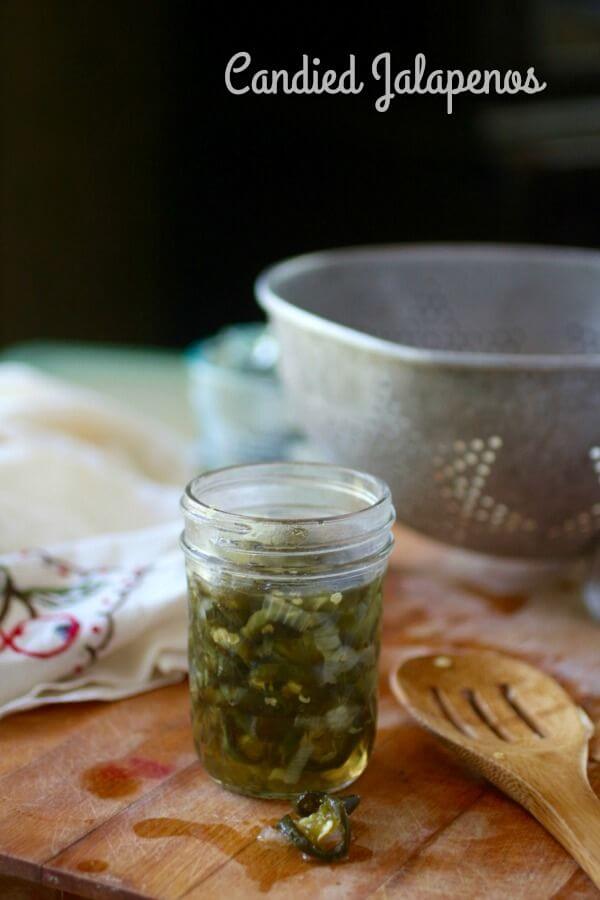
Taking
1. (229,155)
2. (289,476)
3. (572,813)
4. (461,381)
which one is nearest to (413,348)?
(461,381)

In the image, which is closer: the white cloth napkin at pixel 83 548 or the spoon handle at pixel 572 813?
the spoon handle at pixel 572 813

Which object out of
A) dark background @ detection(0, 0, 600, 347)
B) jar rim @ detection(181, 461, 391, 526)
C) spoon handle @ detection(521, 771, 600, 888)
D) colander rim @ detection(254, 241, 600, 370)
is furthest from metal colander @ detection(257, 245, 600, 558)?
dark background @ detection(0, 0, 600, 347)

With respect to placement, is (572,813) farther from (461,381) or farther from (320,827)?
(461,381)

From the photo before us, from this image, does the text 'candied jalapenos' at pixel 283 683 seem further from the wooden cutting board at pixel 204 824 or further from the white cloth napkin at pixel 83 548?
the white cloth napkin at pixel 83 548

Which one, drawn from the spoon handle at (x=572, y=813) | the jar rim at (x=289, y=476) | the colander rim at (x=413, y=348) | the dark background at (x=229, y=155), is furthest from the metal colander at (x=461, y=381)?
the dark background at (x=229, y=155)

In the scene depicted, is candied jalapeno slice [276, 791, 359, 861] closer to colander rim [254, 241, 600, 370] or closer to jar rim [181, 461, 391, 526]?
jar rim [181, 461, 391, 526]
